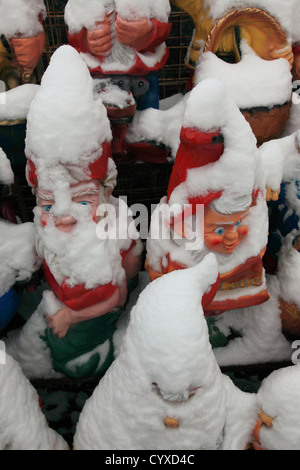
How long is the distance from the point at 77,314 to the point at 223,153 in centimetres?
51

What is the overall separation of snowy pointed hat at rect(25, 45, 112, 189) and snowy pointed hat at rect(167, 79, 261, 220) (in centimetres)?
19

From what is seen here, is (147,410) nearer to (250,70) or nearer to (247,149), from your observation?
(247,149)

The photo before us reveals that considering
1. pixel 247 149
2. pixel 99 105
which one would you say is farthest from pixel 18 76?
pixel 247 149

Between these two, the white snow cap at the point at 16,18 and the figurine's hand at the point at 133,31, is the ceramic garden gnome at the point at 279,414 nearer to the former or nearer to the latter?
the figurine's hand at the point at 133,31

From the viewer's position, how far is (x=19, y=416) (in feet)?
2.96

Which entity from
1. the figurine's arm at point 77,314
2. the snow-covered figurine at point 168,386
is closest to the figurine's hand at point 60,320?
the figurine's arm at point 77,314

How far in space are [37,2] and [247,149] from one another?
29.3 inches

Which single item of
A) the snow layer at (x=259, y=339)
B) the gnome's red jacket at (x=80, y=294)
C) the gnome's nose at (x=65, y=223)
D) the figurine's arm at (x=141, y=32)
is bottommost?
the snow layer at (x=259, y=339)

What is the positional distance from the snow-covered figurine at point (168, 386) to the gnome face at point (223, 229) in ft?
0.39

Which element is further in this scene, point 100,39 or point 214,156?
point 100,39

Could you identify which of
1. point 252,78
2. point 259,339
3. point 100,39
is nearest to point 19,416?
point 259,339

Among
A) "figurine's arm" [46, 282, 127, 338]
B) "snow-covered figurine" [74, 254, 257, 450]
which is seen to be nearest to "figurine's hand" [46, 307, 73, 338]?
"figurine's arm" [46, 282, 127, 338]

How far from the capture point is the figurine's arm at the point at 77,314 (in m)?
1.07

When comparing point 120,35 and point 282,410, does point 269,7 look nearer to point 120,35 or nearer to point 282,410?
point 120,35
